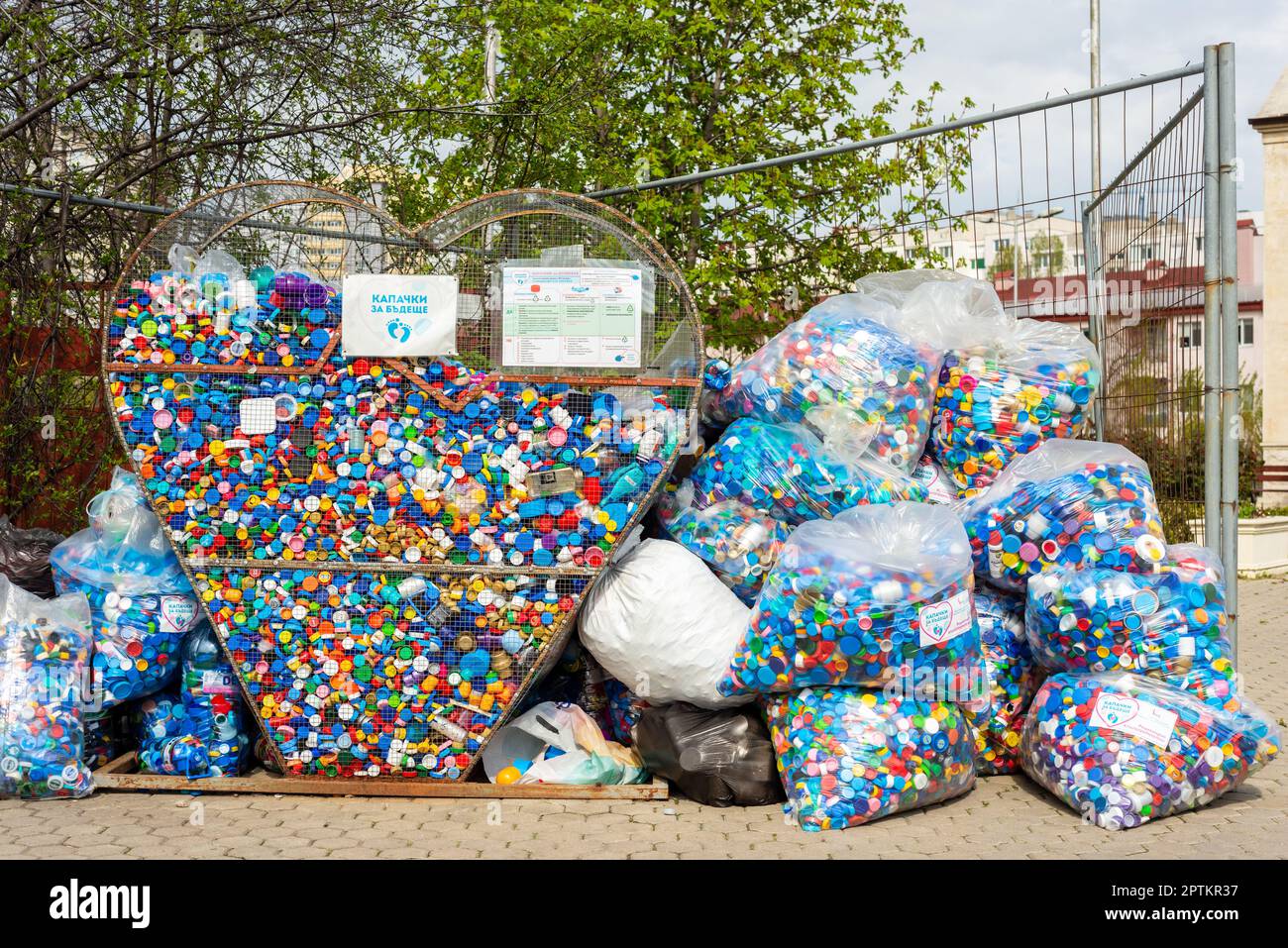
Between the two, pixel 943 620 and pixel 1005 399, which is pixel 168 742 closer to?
pixel 943 620

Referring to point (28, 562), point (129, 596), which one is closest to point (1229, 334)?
point (129, 596)

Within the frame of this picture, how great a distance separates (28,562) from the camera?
487cm

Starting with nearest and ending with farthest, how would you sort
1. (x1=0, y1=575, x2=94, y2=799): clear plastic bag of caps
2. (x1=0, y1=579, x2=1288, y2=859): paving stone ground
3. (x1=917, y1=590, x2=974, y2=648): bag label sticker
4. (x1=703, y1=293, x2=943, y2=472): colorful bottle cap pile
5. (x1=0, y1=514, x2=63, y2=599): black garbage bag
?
(x1=0, y1=579, x2=1288, y2=859): paving stone ground
(x1=917, y1=590, x2=974, y2=648): bag label sticker
(x1=0, y1=575, x2=94, y2=799): clear plastic bag of caps
(x1=703, y1=293, x2=943, y2=472): colorful bottle cap pile
(x1=0, y1=514, x2=63, y2=599): black garbage bag

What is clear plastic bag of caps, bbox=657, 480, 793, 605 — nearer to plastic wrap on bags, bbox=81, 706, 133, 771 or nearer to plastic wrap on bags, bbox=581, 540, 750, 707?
plastic wrap on bags, bbox=581, 540, 750, 707

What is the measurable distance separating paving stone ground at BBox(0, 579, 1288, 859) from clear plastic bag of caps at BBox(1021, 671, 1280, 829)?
0.09 meters

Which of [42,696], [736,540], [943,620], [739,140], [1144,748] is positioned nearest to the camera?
[1144,748]

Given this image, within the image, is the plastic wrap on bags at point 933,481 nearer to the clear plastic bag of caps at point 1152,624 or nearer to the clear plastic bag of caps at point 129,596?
the clear plastic bag of caps at point 1152,624

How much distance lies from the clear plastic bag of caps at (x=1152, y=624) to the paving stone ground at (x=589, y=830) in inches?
19.5

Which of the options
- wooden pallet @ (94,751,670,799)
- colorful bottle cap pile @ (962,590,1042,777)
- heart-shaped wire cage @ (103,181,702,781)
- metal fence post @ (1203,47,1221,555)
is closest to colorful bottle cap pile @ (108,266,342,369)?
heart-shaped wire cage @ (103,181,702,781)

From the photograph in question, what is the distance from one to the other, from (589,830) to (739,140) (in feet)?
27.2

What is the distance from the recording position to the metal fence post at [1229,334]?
14.9ft

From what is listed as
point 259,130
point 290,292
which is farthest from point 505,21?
point 290,292

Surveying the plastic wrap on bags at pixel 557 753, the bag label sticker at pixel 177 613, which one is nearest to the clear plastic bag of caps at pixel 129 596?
the bag label sticker at pixel 177 613

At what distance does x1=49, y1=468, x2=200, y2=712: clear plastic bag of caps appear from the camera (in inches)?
175
